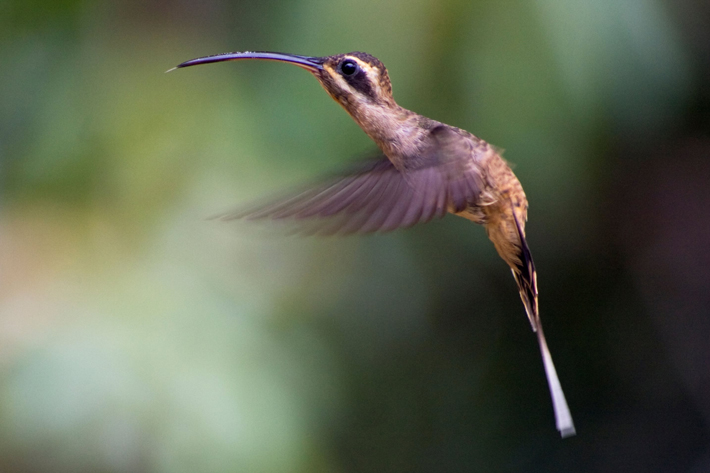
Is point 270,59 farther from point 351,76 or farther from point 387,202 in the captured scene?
point 387,202

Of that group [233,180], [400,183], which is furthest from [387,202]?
[233,180]

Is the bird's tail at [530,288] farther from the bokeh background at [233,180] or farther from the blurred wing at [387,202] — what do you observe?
the bokeh background at [233,180]

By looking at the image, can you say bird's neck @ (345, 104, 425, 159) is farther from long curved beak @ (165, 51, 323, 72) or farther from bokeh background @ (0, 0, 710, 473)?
bokeh background @ (0, 0, 710, 473)

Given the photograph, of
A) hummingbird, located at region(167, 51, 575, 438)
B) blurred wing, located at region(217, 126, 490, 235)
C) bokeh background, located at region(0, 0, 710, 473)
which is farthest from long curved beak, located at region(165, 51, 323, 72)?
bokeh background, located at region(0, 0, 710, 473)

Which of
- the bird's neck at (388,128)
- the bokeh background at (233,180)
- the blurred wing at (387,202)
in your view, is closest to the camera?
the blurred wing at (387,202)

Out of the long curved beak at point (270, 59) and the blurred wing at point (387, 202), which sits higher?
the long curved beak at point (270, 59)

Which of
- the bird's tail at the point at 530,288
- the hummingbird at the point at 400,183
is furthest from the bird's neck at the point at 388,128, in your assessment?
the bird's tail at the point at 530,288

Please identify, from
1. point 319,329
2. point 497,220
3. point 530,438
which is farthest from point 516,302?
point 497,220

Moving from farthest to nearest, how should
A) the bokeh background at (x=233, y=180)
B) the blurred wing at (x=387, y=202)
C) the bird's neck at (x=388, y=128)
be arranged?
the bokeh background at (x=233, y=180), the bird's neck at (x=388, y=128), the blurred wing at (x=387, y=202)
